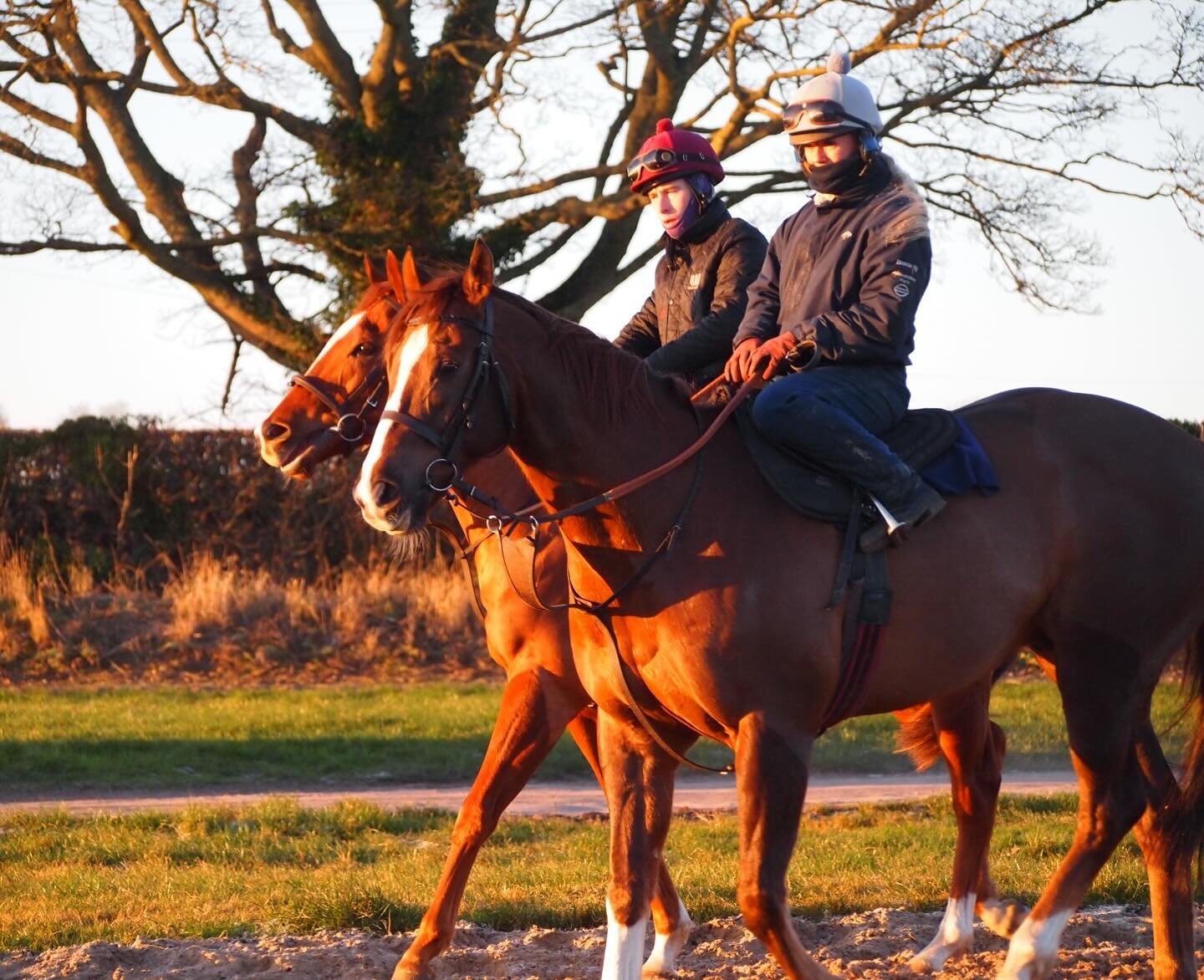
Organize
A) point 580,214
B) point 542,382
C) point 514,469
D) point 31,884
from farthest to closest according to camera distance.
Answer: point 580,214
point 31,884
point 514,469
point 542,382

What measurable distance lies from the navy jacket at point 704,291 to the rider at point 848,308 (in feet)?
2.16

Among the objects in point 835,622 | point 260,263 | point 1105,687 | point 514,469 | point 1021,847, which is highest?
point 260,263

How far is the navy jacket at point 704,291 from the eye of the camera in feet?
19.4

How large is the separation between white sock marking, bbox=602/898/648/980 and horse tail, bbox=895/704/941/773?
187cm

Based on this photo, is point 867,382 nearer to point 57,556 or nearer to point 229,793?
point 229,793

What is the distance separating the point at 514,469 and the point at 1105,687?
2.34 m

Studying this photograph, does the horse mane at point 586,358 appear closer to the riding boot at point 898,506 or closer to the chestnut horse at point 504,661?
the riding boot at point 898,506

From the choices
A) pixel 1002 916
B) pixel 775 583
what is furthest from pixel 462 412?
pixel 1002 916

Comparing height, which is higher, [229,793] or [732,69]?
[732,69]

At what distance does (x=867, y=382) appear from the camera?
4.86m

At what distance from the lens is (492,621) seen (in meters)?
5.96

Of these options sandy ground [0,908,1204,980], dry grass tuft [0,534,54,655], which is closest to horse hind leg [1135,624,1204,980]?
sandy ground [0,908,1204,980]

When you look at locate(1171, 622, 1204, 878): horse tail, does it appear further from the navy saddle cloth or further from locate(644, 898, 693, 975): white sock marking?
locate(644, 898, 693, 975): white sock marking

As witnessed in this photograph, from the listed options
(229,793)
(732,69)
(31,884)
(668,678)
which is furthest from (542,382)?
(732,69)
